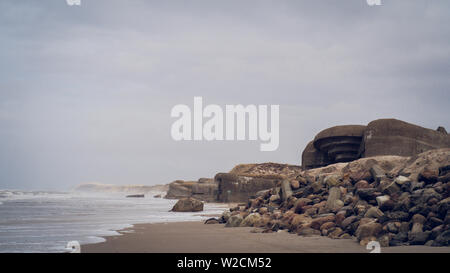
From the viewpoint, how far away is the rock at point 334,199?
7602mm

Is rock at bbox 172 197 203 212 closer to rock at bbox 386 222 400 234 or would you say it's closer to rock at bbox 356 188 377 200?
rock at bbox 356 188 377 200

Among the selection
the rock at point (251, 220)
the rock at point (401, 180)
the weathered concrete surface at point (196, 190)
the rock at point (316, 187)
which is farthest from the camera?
the weathered concrete surface at point (196, 190)

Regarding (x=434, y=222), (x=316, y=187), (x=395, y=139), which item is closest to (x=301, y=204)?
(x=316, y=187)

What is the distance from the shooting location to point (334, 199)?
25.7 ft

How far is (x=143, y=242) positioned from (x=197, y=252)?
4.14 feet

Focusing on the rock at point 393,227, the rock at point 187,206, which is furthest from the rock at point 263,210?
the rock at point 187,206

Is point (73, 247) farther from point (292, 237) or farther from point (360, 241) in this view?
point (360, 241)

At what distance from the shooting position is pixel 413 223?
5.94m

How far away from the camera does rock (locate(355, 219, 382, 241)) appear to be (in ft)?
19.6

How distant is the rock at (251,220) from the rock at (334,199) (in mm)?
1688

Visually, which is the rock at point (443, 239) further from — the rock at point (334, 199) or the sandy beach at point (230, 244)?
the rock at point (334, 199)

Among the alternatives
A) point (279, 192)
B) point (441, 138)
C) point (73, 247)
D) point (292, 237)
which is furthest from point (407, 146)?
point (73, 247)

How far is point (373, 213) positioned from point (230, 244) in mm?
2234

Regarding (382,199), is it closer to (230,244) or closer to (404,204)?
→ (404,204)
